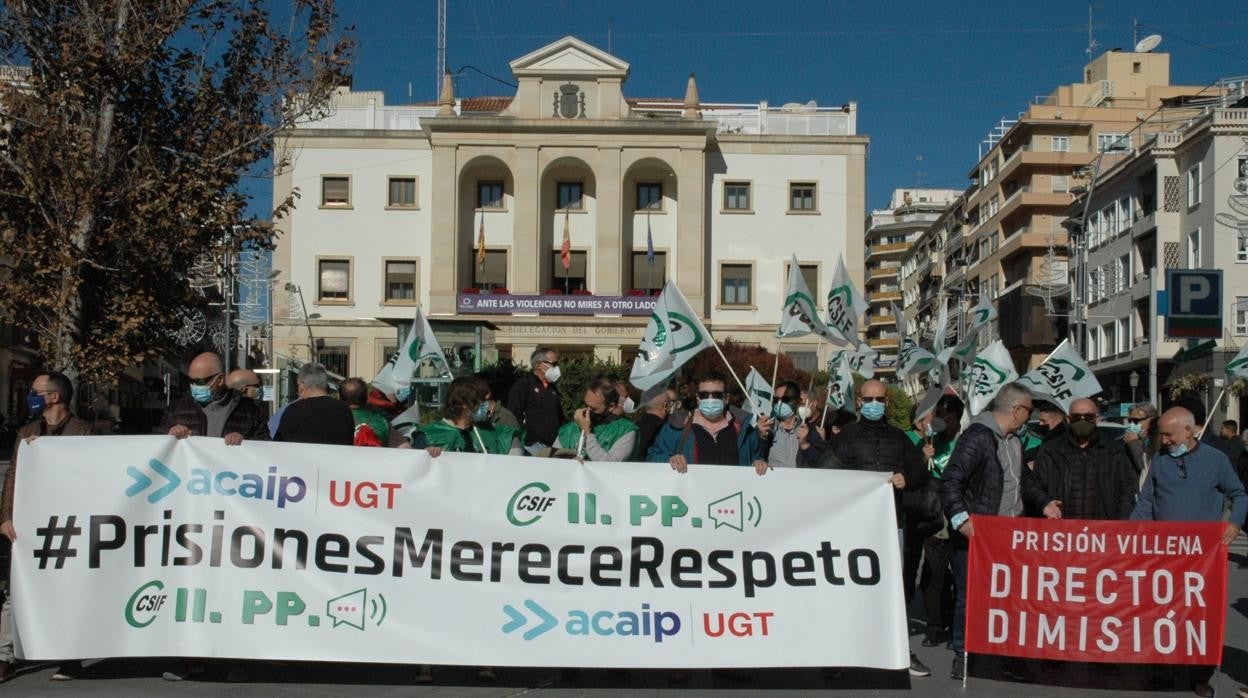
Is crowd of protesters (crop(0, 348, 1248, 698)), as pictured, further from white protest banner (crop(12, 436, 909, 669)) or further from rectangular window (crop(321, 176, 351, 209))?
rectangular window (crop(321, 176, 351, 209))

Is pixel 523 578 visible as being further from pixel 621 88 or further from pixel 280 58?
pixel 621 88

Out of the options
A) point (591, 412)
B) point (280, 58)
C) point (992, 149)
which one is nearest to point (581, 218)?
point (992, 149)

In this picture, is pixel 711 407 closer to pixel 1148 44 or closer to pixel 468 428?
pixel 468 428

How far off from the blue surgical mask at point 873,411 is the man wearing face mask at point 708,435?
81 centimetres

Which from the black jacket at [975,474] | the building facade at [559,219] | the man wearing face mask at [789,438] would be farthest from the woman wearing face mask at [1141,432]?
the building facade at [559,219]

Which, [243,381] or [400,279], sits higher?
[400,279]

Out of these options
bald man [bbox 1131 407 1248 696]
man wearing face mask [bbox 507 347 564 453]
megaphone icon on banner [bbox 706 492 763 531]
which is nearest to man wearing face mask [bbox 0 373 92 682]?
megaphone icon on banner [bbox 706 492 763 531]

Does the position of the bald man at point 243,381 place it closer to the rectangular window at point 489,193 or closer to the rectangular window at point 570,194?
the rectangular window at point 489,193

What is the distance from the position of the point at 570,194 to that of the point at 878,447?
2098 inches

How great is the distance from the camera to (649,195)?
6150 cm

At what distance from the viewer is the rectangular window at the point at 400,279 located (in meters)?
60.9

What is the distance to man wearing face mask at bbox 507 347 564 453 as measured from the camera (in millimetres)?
12742

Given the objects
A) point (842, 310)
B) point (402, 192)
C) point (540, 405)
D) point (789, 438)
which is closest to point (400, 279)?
point (402, 192)

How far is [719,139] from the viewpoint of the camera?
6166cm
